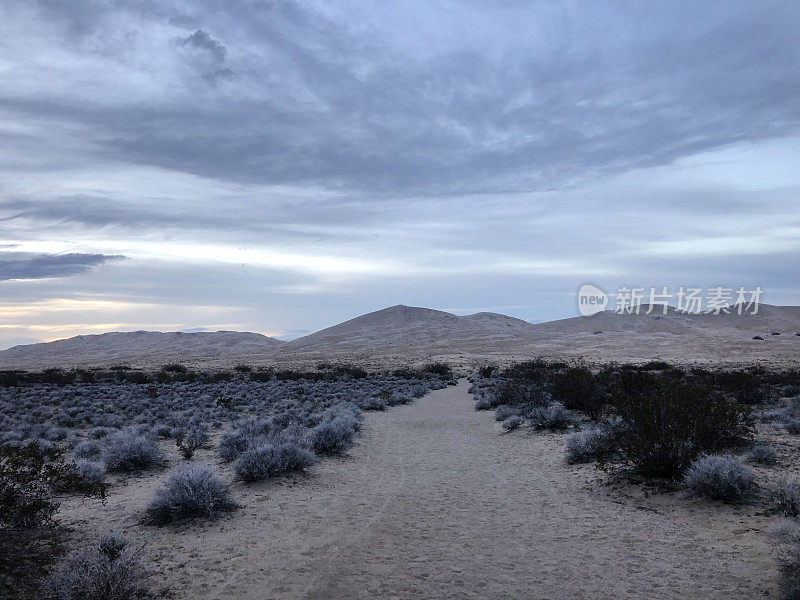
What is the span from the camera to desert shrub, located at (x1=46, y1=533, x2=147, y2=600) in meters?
4.55

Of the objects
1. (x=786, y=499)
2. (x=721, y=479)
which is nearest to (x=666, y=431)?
(x=721, y=479)

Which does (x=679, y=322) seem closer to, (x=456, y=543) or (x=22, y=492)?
(x=456, y=543)

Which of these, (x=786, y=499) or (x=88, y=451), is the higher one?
(x=786, y=499)

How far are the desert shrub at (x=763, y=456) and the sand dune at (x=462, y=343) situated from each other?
4354 cm

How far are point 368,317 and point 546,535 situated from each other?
426 ft

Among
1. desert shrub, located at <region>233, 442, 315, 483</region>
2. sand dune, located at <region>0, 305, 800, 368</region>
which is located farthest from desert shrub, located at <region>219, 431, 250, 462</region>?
sand dune, located at <region>0, 305, 800, 368</region>

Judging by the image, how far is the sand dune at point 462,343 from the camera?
64750mm

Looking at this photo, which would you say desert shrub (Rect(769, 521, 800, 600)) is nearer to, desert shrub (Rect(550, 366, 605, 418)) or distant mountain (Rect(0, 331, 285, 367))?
desert shrub (Rect(550, 366, 605, 418))

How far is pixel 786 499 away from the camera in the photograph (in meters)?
6.75

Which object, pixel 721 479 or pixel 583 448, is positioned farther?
pixel 583 448

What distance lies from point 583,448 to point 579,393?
8217 mm

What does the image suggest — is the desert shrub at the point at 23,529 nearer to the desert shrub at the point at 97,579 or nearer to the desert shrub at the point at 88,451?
the desert shrub at the point at 97,579

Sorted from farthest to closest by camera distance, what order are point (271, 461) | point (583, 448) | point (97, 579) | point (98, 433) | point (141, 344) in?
point (141, 344)
point (98, 433)
point (583, 448)
point (271, 461)
point (97, 579)

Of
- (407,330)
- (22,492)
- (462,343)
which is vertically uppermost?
(407,330)
